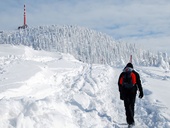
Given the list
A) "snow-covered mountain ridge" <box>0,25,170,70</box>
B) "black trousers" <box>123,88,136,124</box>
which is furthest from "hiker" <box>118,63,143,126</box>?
"snow-covered mountain ridge" <box>0,25,170,70</box>

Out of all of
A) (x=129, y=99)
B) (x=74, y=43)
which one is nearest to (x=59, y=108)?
(x=129, y=99)

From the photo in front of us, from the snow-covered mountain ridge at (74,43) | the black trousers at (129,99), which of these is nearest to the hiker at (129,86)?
the black trousers at (129,99)

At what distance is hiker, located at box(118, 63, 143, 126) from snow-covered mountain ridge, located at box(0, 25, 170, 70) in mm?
134804

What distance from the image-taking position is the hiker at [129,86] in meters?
8.41

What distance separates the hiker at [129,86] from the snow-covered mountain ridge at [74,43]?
135 m

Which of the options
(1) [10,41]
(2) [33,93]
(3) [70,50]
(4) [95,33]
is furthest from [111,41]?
(2) [33,93]

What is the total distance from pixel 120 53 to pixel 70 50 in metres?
25.2

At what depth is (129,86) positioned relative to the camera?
8.49 meters

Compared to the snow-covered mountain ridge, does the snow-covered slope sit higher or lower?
lower

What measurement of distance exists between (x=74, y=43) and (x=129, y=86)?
532 feet

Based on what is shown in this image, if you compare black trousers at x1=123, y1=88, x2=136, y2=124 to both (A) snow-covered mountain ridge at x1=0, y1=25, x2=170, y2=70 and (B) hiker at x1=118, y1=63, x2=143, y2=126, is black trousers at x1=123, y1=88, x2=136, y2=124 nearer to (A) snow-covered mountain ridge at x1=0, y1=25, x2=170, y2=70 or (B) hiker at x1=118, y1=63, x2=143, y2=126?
(B) hiker at x1=118, y1=63, x2=143, y2=126

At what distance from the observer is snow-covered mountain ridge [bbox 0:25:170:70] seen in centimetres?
15512

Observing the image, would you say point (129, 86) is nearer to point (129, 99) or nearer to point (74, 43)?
point (129, 99)

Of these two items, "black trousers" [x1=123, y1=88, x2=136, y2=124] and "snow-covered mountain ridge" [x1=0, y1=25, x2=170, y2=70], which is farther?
"snow-covered mountain ridge" [x1=0, y1=25, x2=170, y2=70]
